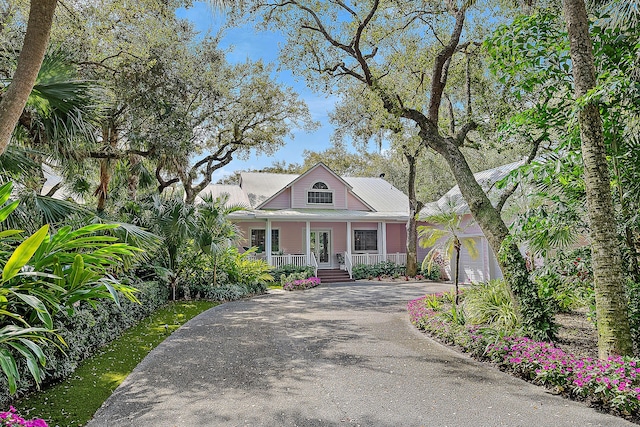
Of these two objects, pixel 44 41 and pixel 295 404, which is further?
pixel 295 404

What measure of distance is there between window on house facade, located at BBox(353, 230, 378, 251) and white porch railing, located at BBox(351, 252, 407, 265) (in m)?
1.52

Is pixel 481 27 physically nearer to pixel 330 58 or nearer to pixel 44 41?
pixel 330 58

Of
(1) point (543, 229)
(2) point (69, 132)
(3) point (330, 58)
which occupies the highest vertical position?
(3) point (330, 58)

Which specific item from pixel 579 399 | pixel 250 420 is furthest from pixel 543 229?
pixel 250 420

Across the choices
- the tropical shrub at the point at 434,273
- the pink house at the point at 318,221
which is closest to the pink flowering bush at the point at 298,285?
the pink house at the point at 318,221

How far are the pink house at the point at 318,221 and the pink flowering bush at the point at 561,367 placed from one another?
39.4ft

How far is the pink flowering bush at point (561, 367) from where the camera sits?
4012mm

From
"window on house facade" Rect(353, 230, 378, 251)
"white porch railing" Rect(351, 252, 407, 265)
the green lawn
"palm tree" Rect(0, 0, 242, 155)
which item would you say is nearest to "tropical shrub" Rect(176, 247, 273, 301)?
the green lawn

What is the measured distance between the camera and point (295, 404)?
4.35 m

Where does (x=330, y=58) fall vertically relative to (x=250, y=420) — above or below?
above

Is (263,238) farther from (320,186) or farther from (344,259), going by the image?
(344,259)

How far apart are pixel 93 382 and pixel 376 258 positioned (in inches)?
634

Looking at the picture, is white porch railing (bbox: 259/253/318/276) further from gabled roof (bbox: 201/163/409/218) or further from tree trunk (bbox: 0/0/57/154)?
tree trunk (bbox: 0/0/57/154)

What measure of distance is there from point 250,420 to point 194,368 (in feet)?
6.91
